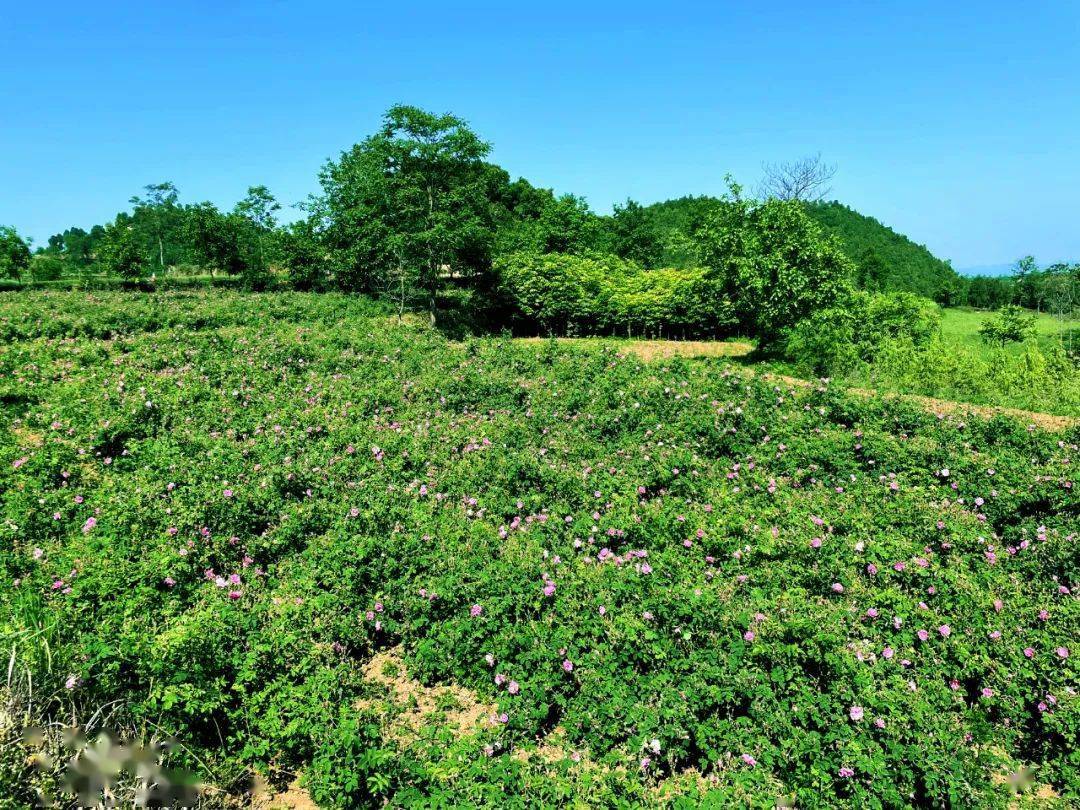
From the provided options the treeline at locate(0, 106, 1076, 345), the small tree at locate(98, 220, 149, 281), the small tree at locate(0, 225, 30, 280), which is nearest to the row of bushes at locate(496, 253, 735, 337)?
the treeline at locate(0, 106, 1076, 345)

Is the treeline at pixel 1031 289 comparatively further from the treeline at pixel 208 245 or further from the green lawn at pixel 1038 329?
the treeline at pixel 208 245

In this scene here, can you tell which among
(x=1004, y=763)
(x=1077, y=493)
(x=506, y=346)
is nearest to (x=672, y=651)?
(x=1004, y=763)

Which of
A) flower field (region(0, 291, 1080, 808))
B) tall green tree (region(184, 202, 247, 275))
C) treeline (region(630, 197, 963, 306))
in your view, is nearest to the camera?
flower field (region(0, 291, 1080, 808))

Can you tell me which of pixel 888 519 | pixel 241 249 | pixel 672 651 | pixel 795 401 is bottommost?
pixel 672 651

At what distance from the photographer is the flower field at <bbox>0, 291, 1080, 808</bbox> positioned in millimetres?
4031

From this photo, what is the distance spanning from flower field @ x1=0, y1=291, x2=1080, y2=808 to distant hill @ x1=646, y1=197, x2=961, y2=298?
155 ft

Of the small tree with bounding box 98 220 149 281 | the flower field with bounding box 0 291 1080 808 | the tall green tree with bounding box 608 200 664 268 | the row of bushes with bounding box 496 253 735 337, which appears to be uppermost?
the tall green tree with bounding box 608 200 664 268

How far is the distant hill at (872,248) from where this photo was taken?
63.6m

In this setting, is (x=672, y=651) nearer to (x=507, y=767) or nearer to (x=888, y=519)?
(x=507, y=767)

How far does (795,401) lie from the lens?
10.6m

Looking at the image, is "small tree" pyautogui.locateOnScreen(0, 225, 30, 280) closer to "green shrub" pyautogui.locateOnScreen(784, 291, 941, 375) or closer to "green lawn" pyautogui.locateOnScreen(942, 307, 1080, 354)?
"green shrub" pyautogui.locateOnScreen(784, 291, 941, 375)

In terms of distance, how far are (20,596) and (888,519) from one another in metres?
9.21

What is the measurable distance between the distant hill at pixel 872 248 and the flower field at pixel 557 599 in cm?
4737

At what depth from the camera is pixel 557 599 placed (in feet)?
17.9
